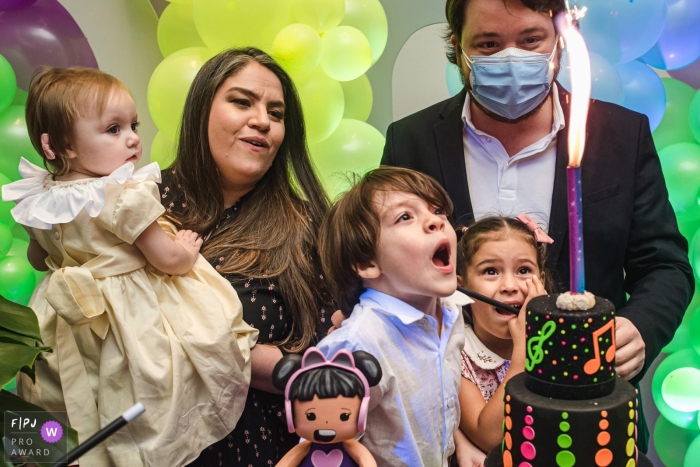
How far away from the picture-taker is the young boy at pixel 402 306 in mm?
1076

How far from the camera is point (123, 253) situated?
1302mm

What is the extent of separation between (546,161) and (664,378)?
143cm

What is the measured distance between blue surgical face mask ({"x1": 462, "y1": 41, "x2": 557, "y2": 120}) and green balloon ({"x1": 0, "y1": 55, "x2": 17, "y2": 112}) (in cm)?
147

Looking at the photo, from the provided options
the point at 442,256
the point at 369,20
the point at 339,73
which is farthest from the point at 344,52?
the point at 442,256

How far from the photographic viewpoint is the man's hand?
47.1 inches

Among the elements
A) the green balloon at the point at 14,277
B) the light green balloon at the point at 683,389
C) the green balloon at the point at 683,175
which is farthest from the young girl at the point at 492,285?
the green balloon at the point at 14,277

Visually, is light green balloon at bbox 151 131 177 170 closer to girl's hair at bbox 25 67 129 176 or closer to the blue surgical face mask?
girl's hair at bbox 25 67 129 176

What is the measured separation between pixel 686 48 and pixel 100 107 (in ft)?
6.97

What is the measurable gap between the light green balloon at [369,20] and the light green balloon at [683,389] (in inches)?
68.6

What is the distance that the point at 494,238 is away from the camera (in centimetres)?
146

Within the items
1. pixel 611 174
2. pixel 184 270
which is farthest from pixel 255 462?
pixel 611 174

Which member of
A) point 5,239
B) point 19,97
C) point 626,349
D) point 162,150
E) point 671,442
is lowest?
point 671,442

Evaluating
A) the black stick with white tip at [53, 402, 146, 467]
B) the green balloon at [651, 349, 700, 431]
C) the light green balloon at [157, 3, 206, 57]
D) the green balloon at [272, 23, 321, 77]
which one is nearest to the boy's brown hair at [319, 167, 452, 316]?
the black stick with white tip at [53, 402, 146, 467]

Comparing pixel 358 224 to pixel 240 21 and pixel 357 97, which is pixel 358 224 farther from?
pixel 357 97
